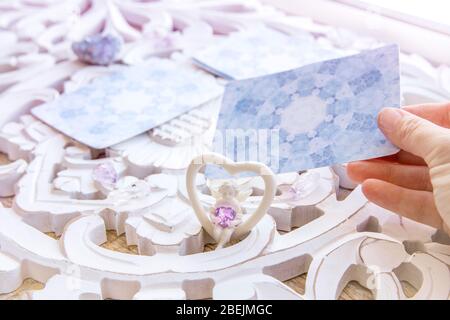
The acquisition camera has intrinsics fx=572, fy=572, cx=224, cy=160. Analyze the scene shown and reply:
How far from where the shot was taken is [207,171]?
677 mm

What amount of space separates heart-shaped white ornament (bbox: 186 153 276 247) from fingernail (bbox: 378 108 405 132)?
148 millimetres

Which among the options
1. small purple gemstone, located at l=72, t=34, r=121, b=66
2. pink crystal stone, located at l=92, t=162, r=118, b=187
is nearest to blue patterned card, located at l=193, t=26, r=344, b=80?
small purple gemstone, located at l=72, t=34, r=121, b=66

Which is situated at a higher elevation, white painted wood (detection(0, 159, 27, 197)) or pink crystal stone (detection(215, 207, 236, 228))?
pink crystal stone (detection(215, 207, 236, 228))

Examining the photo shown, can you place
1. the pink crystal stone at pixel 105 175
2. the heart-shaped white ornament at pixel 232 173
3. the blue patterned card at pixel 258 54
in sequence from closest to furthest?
the heart-shaped white ornament at pixel 232 173 → the pink crystal stone at pixel 105 175 → the blue patterned card at pixel 258 54

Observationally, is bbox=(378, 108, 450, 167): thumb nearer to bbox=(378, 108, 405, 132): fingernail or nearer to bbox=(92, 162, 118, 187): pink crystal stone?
bbox=(378, 108, 405, 132): fingernail

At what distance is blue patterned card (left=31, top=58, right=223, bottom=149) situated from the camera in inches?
31.5

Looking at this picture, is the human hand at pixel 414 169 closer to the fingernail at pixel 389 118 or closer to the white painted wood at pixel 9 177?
the fingernail at pixel 389 118

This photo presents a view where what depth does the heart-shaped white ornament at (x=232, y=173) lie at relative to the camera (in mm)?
560

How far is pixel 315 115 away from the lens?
0.69 meters

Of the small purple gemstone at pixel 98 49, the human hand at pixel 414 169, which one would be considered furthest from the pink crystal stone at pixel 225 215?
the small purple gemstone at pixel 98 49

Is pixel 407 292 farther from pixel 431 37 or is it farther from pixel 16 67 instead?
pixel 16 67

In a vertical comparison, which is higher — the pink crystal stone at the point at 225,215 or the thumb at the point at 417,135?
the thumb at the point at 417,135


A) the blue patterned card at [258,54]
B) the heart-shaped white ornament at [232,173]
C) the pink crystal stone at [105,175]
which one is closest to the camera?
the heart-shaped white ornament at [232,173]
